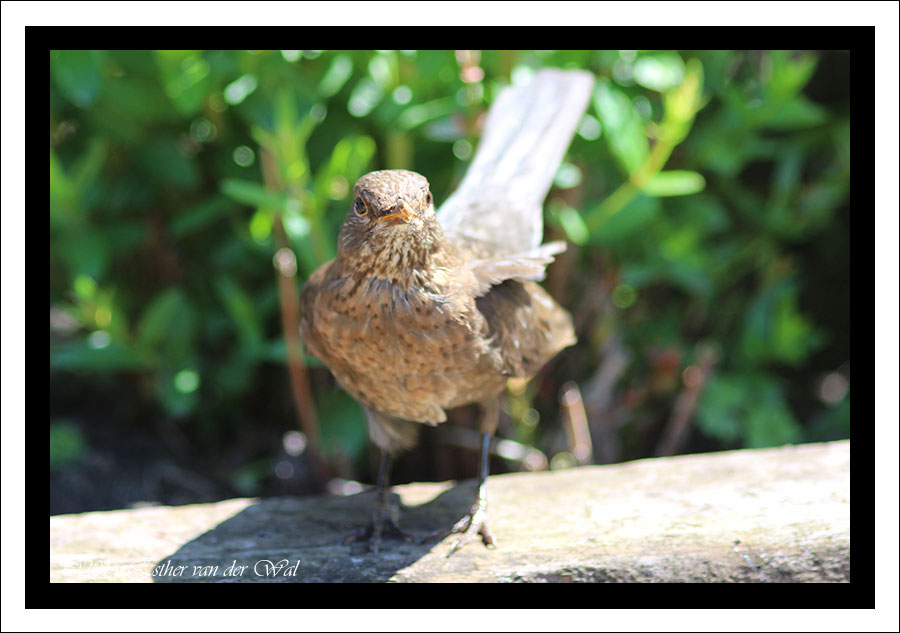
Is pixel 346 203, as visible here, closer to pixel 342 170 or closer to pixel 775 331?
pixel 342 170

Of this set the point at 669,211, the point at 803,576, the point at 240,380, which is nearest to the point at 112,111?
the point at 240,380

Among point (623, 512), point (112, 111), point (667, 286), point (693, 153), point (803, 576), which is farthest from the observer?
point (667, 286)

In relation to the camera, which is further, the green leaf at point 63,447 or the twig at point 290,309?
the green leaf at point 63,447

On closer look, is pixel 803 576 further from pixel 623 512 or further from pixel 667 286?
pixel 667 286

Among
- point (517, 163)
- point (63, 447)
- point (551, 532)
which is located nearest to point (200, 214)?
point (63, 447)

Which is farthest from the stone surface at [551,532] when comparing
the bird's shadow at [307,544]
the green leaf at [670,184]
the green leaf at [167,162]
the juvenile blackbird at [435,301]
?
the green leaf at [167,162]

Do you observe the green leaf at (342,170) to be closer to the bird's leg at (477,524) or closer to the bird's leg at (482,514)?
the bird's leg at (482,514)

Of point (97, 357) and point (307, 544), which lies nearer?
point (307, 544)
